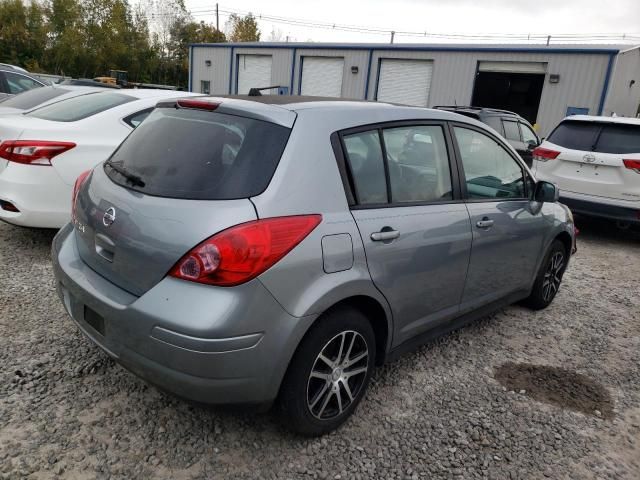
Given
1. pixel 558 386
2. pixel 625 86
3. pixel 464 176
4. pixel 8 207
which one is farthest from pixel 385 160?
pixel 625 86

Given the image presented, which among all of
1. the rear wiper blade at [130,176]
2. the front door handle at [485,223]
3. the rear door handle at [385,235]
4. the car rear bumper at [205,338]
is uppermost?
the rear wiper blade at [130,176]

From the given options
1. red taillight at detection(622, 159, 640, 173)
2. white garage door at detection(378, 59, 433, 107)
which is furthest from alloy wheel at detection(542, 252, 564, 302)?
white garage door at detection(378, 59, 433, 107)

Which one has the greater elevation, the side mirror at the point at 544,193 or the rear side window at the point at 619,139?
the rear side window at the point at 619,139

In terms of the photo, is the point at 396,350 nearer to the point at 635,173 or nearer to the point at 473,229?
the point at 473,229

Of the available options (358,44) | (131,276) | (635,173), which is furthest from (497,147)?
(358,44)

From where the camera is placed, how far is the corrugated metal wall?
1714 centimetres

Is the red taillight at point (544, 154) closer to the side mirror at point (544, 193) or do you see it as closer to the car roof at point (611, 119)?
the car roof at point (611, 119)

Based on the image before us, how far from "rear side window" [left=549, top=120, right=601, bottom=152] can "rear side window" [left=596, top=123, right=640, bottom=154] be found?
4.1 inches

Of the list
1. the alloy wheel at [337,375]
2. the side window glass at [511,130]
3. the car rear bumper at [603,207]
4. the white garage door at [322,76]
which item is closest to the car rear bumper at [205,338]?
the alloy wheel at [337,375]

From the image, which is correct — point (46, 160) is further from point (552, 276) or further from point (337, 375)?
point (552, 276)

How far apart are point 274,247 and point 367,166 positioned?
0.81m

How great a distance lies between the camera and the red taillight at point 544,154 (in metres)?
7.32

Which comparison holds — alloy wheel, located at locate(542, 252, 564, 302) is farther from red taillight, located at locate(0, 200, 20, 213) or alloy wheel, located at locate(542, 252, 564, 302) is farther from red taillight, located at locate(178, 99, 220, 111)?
red taillight, located at locate(0, 200, 20, 213)

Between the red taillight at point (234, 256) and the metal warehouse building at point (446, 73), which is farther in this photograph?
the metal warehouse building at point (446, 73)
